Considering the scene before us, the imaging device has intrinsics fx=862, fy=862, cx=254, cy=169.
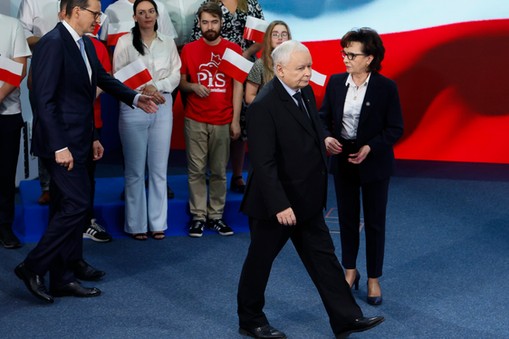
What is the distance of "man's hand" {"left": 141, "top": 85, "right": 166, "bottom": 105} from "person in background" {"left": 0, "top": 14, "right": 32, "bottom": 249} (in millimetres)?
782

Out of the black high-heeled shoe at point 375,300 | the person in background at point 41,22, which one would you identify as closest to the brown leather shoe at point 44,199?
the person in background at point 41,22

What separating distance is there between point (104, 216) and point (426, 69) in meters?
3.43

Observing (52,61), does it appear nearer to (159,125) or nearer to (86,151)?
(86,151)

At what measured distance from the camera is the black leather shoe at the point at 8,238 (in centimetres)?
577

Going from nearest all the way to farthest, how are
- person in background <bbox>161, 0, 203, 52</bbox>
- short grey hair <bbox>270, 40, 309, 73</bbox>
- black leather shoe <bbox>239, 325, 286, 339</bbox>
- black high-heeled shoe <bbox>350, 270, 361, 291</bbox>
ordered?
short grey hair <bbox>270, 40, 309, 73</bbox>
black leather shoe <bbox>239, 325, 286, 339</bbox>
black high-heeled shoe <bbox>350, 270, 361, 291</bbox>
person in background <bbox>161, 0, 203, 52</bbox>

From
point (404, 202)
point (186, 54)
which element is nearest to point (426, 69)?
point (404, 202)

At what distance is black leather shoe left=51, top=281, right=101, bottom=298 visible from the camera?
4852 millimetres

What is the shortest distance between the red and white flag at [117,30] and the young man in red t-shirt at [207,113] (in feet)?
1.56

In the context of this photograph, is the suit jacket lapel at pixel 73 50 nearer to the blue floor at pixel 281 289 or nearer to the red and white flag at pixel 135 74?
the red and white flag at pixel 135 74

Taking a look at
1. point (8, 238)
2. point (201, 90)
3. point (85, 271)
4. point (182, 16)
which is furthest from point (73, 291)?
point (182, 16)

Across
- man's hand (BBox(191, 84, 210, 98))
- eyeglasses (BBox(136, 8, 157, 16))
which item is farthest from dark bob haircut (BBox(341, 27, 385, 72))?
eyeglasses (BBox(136, 8, 157, 16))

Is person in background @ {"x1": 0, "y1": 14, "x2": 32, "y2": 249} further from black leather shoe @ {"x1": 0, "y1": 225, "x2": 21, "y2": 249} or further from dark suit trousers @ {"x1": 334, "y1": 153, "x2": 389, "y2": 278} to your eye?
dark suit trousers @ {"x1": 334, "y1": 153, "x2": 389, "y2": 278}

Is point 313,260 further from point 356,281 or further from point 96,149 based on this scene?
point 96,149

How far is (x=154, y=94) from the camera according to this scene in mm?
5457
